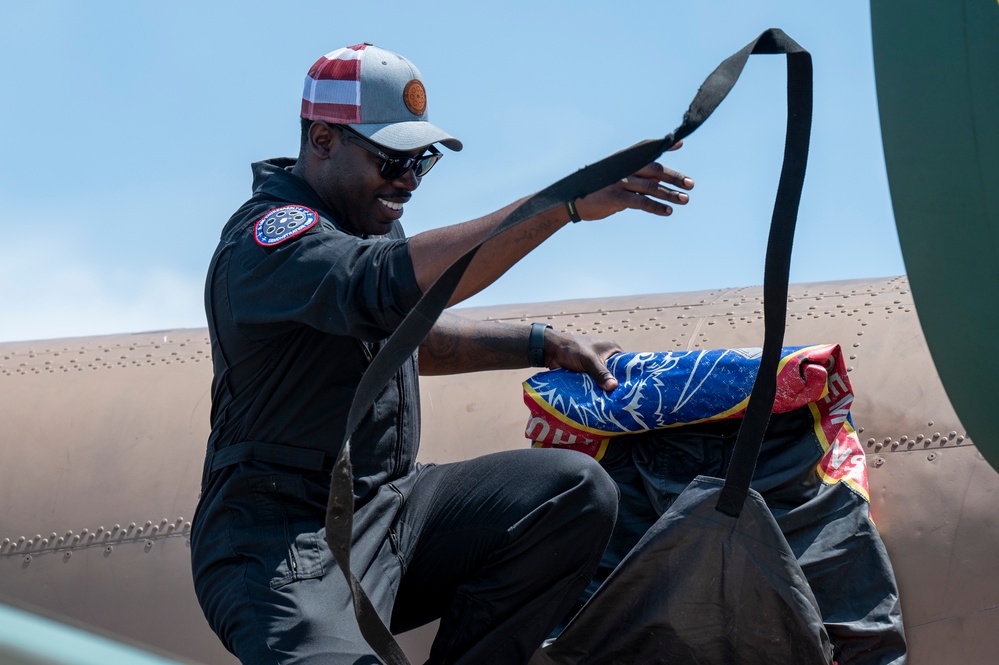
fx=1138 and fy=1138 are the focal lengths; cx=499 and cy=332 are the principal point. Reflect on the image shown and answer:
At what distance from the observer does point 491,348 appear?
348 centimetres

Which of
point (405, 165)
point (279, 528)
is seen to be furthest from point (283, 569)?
point (405, 165)

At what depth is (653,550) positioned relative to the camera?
251 centimetres


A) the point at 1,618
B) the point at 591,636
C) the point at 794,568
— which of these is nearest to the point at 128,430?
the point at 591,636

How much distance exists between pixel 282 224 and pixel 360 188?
416mm

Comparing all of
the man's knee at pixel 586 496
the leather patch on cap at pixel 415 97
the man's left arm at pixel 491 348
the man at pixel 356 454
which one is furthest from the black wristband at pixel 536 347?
the leather patch on cap at pixel 415 97

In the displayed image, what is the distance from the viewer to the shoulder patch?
9.04 feet

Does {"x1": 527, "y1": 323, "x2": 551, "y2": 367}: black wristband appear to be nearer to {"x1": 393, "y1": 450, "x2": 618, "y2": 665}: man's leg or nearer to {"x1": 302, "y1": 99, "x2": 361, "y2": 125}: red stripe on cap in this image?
{"x1": 393, "y1": 450, "x2": 618, "y2": 665}: man's leg

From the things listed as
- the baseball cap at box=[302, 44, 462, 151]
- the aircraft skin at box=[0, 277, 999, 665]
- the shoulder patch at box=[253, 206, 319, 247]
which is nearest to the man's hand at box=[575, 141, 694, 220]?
the shoulder patch at box=[253, 206, 319, 247]

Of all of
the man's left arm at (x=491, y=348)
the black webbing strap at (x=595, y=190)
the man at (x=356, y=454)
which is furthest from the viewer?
the man's left arm at (x=491, y=348)

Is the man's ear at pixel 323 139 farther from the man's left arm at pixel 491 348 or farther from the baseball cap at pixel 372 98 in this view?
the man's left arm at pixel 491 348

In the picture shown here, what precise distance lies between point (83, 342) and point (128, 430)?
738 millimetres

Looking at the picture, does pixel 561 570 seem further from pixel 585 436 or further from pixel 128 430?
pixel 128 430

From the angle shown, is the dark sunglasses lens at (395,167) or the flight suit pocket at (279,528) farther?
the dark sunglasses lens at (395,167)

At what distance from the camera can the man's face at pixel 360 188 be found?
3133mm
